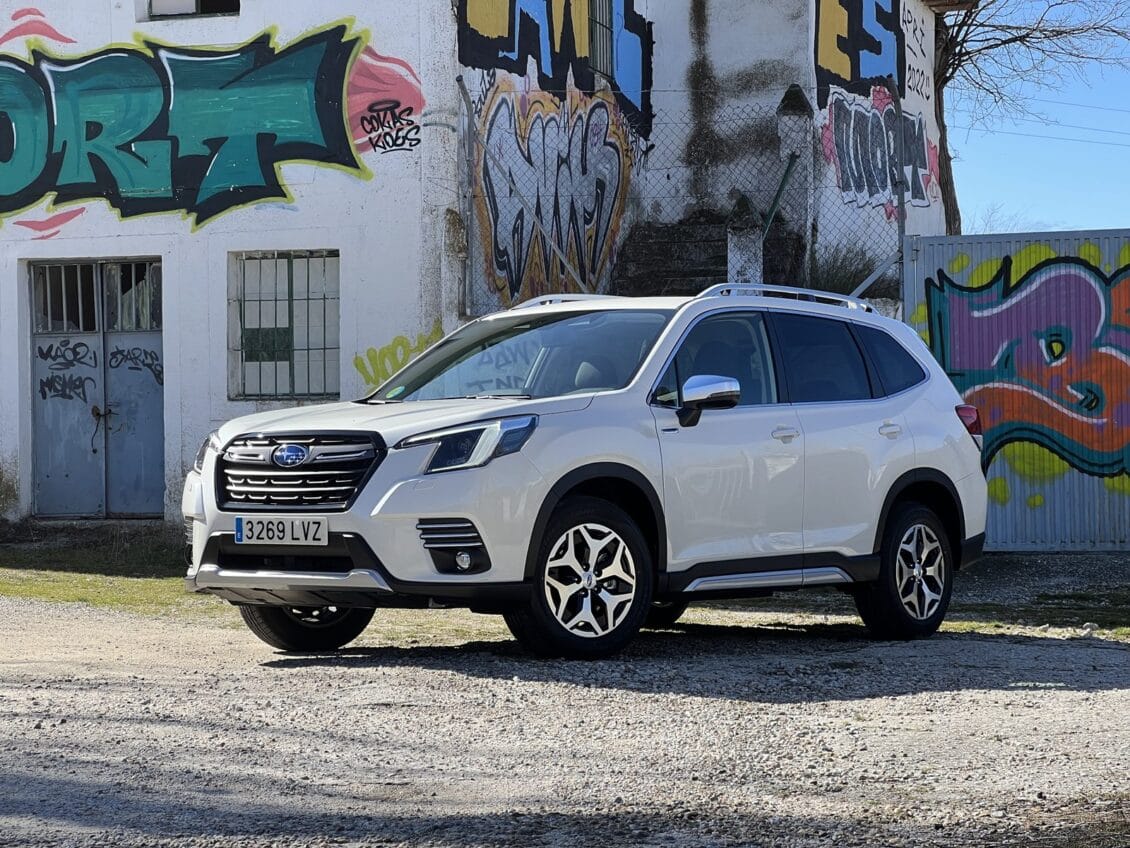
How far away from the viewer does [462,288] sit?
53.6 ft

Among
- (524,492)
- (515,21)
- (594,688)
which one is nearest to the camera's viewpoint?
(594,688)

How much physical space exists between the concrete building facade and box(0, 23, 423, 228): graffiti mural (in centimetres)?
2

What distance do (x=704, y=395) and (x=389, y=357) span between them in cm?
842

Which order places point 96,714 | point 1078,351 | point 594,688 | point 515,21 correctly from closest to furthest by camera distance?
point 96,714
point 594,688
point 1078,351
point 515,21

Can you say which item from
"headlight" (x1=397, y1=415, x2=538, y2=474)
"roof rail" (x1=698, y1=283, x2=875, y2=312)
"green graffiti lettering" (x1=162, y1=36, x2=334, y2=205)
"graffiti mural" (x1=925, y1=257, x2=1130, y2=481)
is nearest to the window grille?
"green graffiti lettering" (x1=162, y1=36, x2=334, y2=205)

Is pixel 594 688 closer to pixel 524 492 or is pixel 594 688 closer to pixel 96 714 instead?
pixel 524 492

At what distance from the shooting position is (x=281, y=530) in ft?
26.0

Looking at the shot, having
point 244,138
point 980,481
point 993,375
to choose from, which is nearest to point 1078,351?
point 993,375

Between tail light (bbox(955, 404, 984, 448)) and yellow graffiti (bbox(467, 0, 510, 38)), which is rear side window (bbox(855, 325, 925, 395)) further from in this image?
yellow graffiti (bbox(467, 0, 510, 38))

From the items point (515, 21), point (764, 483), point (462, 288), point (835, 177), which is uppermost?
point (515, 21)

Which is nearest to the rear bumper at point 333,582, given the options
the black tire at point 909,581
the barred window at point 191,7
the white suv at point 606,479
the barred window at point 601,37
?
the white suv at point 606,479

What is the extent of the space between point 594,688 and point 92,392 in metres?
11.7

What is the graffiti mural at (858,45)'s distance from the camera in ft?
69.6

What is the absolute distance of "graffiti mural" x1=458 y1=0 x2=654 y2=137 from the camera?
17000 millimetres
